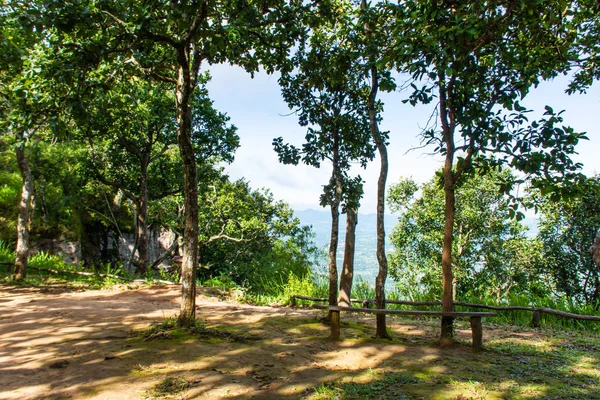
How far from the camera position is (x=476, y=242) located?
62.6ft

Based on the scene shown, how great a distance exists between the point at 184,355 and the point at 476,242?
17266 millimetres

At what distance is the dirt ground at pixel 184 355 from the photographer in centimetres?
→ 426

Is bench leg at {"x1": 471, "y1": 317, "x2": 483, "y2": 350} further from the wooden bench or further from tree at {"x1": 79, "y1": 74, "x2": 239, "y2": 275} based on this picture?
tree at {"x1": 79, "y1": 74, "x2": 239, "y2": 275}

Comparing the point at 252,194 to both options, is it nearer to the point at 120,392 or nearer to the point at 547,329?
the point at 547,329

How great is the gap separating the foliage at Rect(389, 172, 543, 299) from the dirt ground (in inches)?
446

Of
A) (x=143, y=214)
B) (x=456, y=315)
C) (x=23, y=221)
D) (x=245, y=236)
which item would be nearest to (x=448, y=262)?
(x=456, y=315)

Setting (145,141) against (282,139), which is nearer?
(282,139)

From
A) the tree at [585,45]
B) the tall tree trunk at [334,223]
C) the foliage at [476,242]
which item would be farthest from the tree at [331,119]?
the foliage at [476,242]

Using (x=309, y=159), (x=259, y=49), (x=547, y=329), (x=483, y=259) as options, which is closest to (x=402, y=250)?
(x=483, y=259)

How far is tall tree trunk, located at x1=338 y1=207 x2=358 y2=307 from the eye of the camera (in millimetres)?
10656

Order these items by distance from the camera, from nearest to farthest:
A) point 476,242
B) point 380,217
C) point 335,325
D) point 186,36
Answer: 1. point 186,36
2. point 335,325
3. point 380,217
4. point 476,242

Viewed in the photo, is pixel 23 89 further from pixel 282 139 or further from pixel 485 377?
pixel 485 377

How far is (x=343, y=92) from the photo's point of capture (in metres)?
8.10

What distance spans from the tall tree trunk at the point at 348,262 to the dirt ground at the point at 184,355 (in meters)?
2.19
